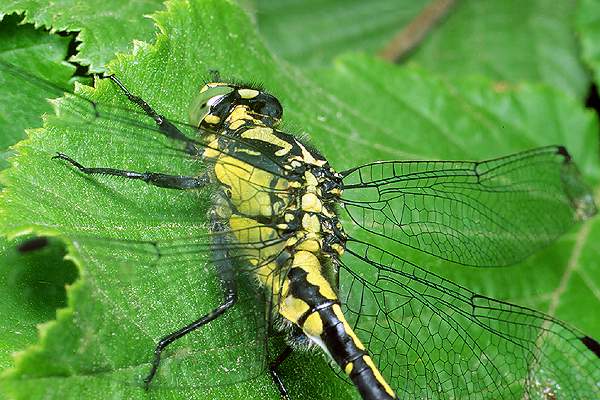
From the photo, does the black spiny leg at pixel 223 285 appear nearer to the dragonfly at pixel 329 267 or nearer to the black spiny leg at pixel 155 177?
the dragonfly at pixel 329 267

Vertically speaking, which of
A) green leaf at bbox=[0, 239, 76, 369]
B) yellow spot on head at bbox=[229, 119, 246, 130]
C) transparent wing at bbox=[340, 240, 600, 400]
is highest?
yellow spot on head at bbox=[229, 119, 246, 130]

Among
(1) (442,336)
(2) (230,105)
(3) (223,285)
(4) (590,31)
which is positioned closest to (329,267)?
(3) (223,285)

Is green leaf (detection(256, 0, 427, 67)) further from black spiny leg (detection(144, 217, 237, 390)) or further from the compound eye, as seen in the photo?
black spiny leg (detection(144, 217, 237, 390))

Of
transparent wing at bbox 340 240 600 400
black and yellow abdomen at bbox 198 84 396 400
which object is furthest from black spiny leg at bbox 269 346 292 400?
transparent wing at bbox 340 240 600 400

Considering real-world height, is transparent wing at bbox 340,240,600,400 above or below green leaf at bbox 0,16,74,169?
below

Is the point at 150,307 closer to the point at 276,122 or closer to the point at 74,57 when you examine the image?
the point at 276,122

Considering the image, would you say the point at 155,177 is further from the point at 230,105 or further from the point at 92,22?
the point at 92,22
